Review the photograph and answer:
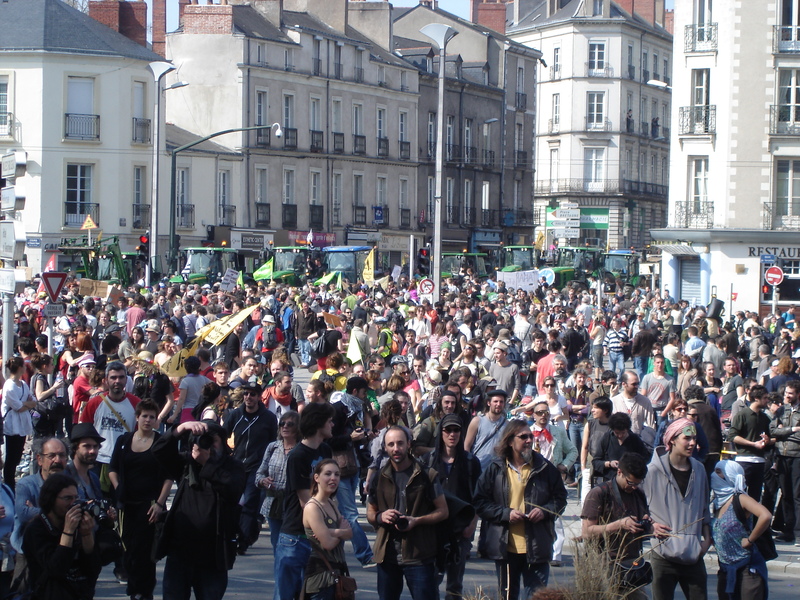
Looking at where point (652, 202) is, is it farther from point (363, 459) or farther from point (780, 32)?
point (363, 459)

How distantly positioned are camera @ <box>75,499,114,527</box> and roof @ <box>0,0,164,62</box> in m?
41.4

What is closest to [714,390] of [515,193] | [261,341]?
[261,341]

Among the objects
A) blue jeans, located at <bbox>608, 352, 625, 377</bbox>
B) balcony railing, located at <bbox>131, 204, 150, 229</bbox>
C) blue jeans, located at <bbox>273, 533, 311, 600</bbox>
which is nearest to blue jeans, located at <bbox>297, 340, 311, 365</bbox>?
blue jeans, located at <bbox>608, 352, 625, 377</bbox>

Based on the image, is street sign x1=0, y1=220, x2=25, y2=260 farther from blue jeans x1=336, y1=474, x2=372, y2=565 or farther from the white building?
the white building

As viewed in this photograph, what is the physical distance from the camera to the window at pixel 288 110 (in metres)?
56.9

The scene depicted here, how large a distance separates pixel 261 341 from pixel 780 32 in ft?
82.3

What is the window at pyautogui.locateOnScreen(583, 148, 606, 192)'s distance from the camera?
8012 centimetres

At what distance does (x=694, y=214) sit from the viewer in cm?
4153

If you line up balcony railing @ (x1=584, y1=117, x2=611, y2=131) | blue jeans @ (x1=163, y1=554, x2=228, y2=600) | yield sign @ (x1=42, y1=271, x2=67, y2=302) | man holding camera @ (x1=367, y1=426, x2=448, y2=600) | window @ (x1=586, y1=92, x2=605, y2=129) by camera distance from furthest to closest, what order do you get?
window @ (x1=586, y1=92, x2=605, y2=129)
balcony railing @ (x1=584, y1=117, x2=611, y2=131)
yield sign @ (x1=42, y1=271, x2=67, y2=302)
blue jeans @ (x1=163, y1=554, x2=228, y2=600)
man holding camera @ (x1=367, y1=426, x2=448, y2=600)

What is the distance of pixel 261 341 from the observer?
68.1ft

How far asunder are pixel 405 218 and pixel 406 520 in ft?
188

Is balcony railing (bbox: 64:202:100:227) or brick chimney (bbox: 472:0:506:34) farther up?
brick chimney (bbox: 472:0:506:34)

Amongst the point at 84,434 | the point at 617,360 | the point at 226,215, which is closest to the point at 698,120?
the point at 226,215

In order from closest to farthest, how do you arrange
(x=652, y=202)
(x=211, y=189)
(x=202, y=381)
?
1. (x=202, y=381)
2. (x=211, y=189)
3. (x=652, y=202)
